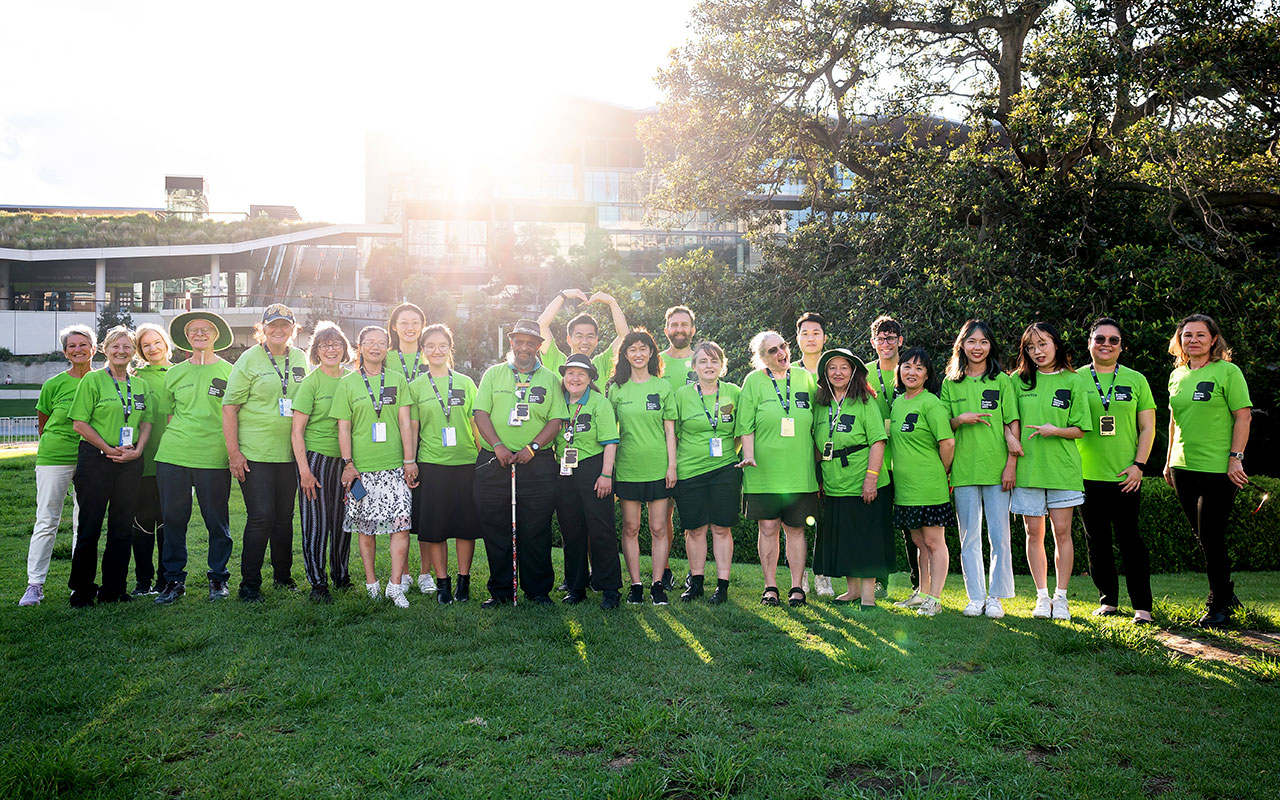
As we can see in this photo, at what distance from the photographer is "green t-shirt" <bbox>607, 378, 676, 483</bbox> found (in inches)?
234

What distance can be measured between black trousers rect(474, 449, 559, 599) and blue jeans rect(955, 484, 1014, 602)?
2855 mm

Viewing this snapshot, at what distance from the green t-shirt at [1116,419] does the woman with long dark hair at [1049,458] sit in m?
0.12

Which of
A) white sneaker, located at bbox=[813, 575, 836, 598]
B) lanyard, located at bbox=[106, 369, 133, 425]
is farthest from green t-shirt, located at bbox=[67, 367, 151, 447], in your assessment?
white sneaker, located at bbox=[813, 575, 836, 598]

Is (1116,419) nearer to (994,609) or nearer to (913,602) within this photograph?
(994,609)

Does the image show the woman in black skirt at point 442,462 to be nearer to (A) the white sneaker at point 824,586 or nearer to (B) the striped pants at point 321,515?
(B) the striped pants at point 321,515

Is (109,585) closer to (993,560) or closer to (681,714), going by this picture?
(681,714)

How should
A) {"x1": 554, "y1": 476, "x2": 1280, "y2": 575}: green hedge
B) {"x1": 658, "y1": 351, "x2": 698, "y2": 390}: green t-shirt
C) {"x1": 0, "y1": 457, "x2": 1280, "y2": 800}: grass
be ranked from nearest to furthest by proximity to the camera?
{"x1": 0, "y1": 457, "x2": 1280, "y2": 800}: grass
{"x1": 658, "y1": 351, "x2": 698, "y2": 390}: green t-shirt
{"x1": 554, "y1": 476, "x2": 1280, "y2": 575}: green hedge

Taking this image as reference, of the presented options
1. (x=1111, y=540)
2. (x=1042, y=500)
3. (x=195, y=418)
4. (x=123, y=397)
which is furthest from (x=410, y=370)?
(x=1111, y=540)

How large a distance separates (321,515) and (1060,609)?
5.10 m

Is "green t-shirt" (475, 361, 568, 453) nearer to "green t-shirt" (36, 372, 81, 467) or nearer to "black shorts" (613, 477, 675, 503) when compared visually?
"black shorts" (613, 477, 675, 503)

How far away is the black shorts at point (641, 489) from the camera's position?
5.96 m

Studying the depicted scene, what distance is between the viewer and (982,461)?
5.65m

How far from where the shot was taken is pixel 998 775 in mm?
3213

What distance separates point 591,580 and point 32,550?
396 centimetres
